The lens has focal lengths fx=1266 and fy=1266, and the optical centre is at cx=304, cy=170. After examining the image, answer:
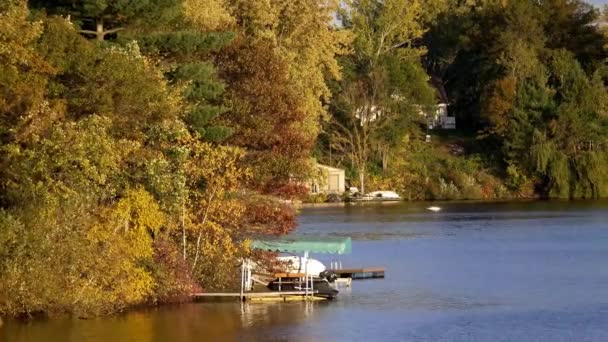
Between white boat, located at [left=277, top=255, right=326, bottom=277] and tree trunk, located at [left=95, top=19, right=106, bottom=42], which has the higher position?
tree trunk, located at [left=95, top=19, right=106, bottom=42]

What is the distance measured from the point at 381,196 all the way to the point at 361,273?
5076 centimetres

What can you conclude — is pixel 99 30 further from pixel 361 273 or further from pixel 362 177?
pixel 362 177

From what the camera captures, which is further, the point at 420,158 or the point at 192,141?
the point at 420,158

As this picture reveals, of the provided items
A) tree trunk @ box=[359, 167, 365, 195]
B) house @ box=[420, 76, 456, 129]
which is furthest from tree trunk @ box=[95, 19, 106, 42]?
house @ box=[420, 76, 456, 129]

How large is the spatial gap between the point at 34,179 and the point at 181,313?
5545 mm

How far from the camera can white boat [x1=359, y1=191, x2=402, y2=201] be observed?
9462cm

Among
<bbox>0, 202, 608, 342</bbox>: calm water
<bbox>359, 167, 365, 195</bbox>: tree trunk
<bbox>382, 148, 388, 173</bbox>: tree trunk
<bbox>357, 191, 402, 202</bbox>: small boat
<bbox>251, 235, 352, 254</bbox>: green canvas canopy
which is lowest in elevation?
<bbox>0, 202, 608, 342</bbox>: calm water

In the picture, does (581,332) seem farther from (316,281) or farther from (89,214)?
(89,214)

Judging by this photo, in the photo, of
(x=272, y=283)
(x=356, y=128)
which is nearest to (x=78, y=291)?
(x=272, y=283)

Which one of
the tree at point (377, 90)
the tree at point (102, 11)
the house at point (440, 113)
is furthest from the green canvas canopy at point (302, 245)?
the house at point (440, 113)

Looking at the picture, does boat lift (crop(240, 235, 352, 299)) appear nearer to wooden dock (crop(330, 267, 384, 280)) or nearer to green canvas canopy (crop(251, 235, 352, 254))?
green canvas canopy (crop(251, 235, 352, 254))

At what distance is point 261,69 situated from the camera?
1636 inches

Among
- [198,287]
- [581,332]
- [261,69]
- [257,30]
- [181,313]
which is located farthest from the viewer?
[257,30]

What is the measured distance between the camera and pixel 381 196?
94.8 m
